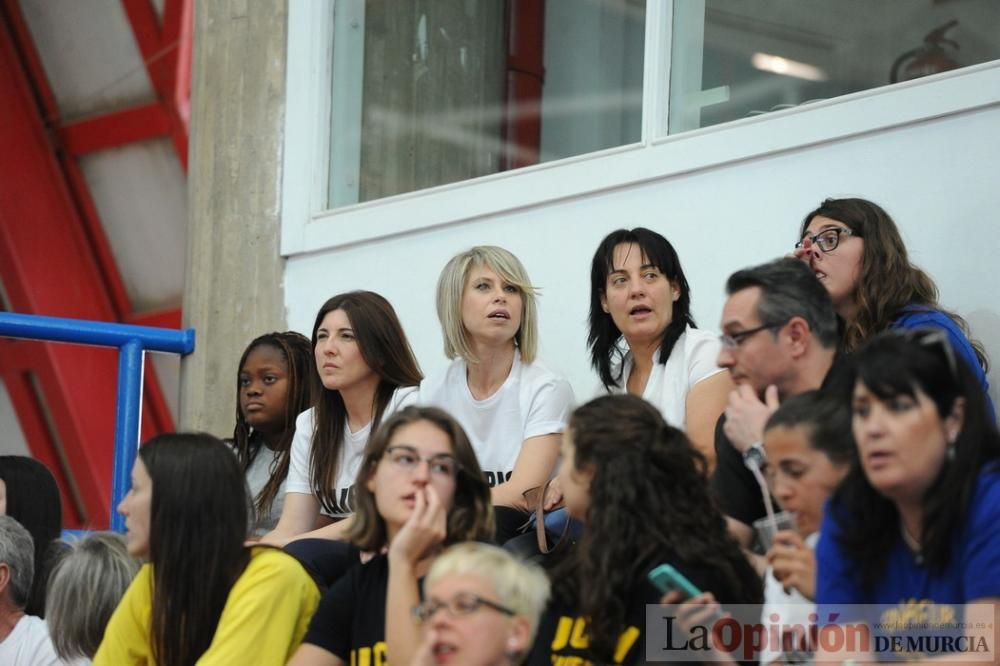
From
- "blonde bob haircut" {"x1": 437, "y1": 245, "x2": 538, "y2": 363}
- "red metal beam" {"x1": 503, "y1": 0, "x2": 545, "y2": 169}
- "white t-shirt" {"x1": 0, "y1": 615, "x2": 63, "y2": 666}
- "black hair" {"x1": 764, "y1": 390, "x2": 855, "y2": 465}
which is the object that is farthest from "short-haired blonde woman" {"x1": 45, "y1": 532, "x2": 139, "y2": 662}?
"red metal beam" {"x1": 503, "y1": 0, "x2": 545, "y2": 169}

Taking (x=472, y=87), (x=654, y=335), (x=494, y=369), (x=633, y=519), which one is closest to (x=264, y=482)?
(x=494, y=369)

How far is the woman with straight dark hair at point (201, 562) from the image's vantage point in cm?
324

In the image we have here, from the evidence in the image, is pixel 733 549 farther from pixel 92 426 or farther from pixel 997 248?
pixel 92 426

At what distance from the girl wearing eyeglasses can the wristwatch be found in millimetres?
535

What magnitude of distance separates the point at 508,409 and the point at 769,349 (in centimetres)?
108

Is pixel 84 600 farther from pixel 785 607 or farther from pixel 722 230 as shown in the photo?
pixel 722 230

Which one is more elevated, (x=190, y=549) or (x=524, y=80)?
(x=524, y=80)

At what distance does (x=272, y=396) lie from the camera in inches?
186

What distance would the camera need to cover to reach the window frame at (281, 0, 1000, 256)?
4152mm

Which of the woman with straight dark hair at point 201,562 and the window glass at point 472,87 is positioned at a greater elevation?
the window glass at point 472,87

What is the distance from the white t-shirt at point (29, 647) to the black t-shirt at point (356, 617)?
109cm

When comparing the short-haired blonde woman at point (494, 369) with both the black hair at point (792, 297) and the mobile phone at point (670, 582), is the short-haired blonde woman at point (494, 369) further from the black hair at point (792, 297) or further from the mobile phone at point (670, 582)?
the mobile phone at point (670, 582)

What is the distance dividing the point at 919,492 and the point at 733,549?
454mm

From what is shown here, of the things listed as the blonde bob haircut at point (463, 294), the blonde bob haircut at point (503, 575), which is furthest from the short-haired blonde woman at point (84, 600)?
the blonde bob haircut at point (503, 575)
